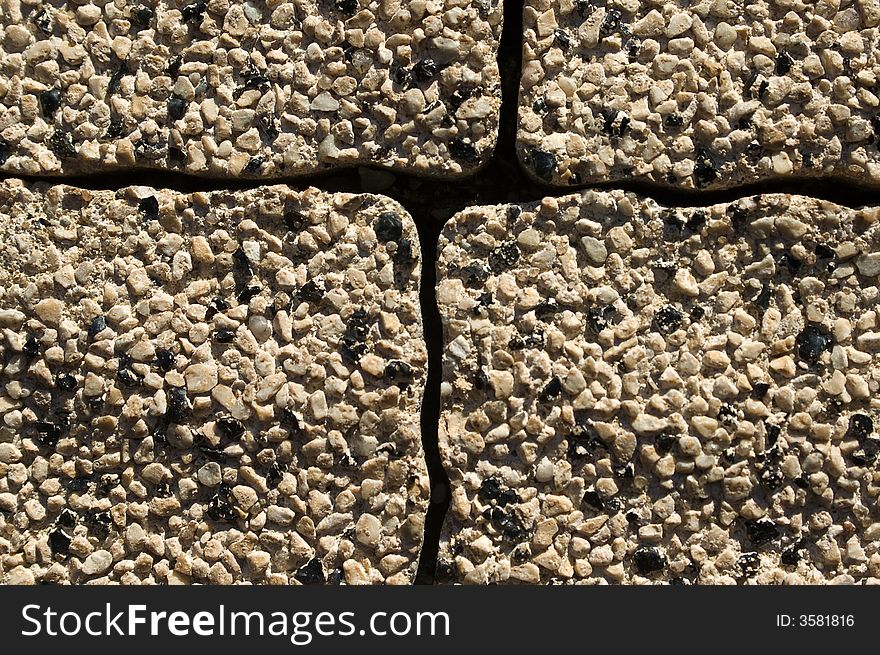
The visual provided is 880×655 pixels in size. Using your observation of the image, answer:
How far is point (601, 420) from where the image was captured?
38.6 inches

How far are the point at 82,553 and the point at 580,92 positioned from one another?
0.67m

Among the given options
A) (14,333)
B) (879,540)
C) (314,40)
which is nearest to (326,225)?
(314,40)

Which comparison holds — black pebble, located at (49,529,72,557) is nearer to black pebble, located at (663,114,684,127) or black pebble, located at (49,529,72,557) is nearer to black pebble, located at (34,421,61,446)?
black pebble, located at (34,421,61,446)

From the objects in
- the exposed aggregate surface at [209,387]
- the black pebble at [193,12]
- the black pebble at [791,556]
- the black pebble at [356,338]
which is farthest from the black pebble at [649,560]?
the black pebble at [193,12]

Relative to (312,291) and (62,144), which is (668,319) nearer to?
(312,291)

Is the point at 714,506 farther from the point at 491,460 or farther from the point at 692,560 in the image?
the point at 491,460

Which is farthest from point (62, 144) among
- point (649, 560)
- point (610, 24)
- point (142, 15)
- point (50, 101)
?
point (649, 560)

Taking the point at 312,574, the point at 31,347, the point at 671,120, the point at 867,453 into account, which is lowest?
the point at 312,574

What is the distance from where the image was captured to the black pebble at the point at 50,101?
1.00 m

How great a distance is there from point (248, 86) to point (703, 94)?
1.47ft

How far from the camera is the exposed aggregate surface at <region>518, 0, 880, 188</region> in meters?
0.98

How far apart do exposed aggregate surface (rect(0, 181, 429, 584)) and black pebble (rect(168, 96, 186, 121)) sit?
3.0 inches

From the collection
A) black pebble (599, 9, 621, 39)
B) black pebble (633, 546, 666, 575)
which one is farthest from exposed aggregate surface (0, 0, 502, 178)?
black pebble (633, 546, 666, 575)

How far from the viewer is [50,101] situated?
3.27 ft
